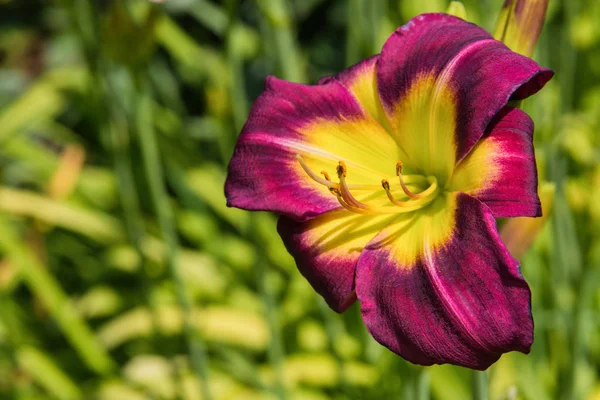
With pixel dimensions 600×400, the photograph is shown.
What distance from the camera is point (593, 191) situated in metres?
→ 1.57

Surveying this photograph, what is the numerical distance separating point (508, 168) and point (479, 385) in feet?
0.74

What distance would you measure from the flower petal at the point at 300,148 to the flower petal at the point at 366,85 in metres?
0.01

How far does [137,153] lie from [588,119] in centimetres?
138

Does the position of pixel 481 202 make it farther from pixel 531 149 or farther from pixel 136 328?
pixel 136 328

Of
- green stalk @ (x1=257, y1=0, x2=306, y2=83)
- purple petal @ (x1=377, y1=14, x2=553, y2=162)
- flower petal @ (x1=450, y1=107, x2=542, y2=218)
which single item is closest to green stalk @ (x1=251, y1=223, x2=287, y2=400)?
green stalk @ (x1=257, y1=0, x2=306, y2=83)

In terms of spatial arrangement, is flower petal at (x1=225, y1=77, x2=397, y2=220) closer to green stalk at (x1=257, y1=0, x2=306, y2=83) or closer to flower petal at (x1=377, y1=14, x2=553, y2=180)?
flower petal at (x1=377, y1=14, x2=553, y2=180)

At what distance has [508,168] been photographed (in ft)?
2.18

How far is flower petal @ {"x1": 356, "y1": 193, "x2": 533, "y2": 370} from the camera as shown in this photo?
0.60m

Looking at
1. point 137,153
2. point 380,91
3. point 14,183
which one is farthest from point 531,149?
point 14,183

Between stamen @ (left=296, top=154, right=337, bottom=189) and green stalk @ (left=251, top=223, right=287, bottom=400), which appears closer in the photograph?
stamen @ (left=296, top=154, right=337, bottom=189)

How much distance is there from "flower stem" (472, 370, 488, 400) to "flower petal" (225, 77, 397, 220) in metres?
0.22

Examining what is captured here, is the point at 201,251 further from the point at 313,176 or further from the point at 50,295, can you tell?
the point at 313,176

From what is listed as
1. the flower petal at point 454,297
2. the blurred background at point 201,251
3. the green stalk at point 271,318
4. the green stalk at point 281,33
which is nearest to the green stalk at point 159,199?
the blurred background at point 201,251

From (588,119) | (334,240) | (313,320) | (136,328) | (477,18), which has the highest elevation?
(334,240)
